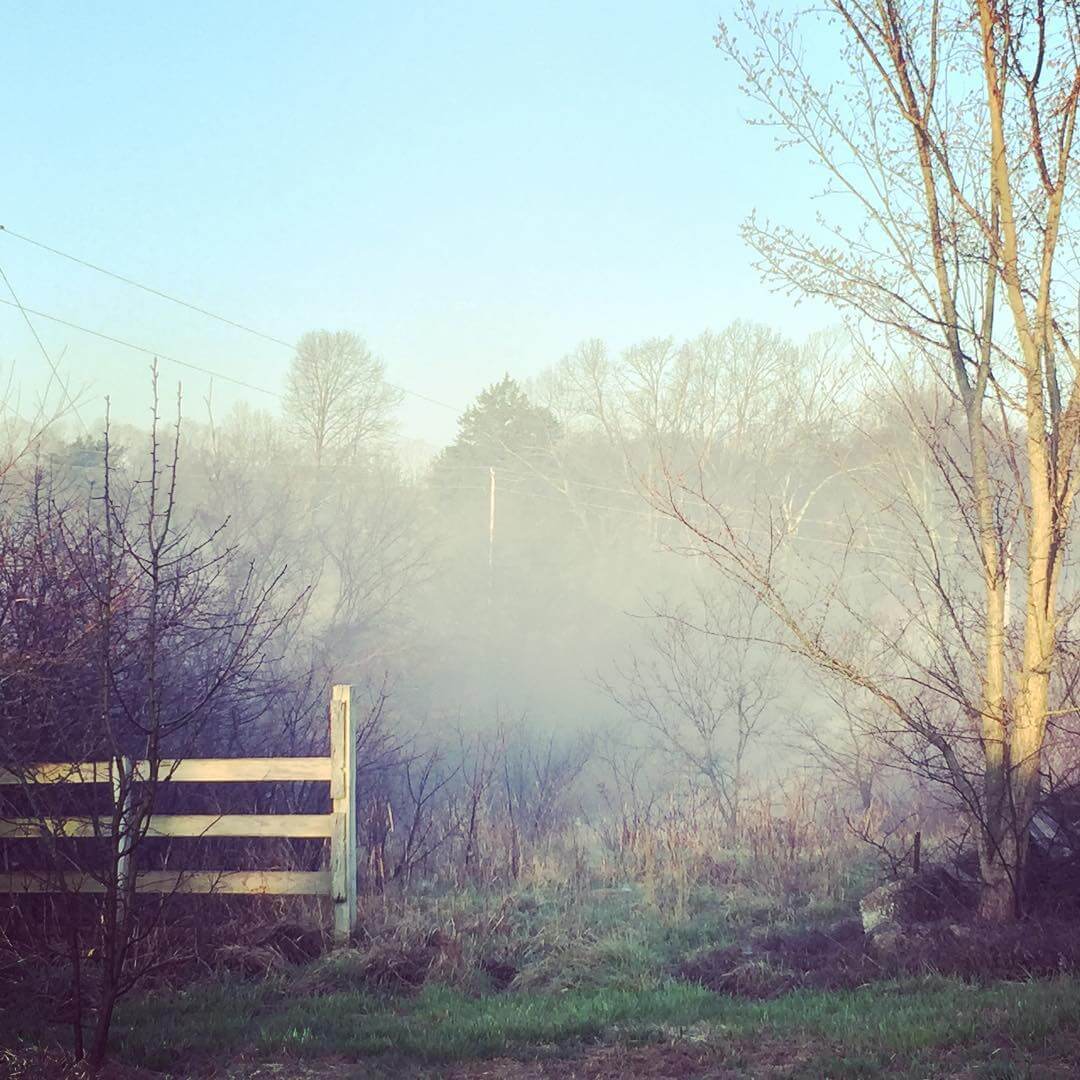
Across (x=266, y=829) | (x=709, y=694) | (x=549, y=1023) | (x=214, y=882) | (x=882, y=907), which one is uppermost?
(x=709, y=694)

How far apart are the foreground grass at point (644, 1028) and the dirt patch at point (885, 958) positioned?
334 mm

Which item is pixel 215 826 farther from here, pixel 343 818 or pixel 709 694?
pixel 709 694

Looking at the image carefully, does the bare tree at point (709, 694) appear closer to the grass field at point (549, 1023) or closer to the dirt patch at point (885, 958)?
the dirt patch at point (885, 958)

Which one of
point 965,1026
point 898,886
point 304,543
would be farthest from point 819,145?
point 304,543

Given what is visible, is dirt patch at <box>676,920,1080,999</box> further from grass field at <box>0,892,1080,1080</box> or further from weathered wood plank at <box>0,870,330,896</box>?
weathered wood plank at <box>0,870,330,896</box>

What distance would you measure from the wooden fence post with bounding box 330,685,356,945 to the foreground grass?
1007mm

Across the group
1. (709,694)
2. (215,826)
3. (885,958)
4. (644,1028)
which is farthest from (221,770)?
(709,694)

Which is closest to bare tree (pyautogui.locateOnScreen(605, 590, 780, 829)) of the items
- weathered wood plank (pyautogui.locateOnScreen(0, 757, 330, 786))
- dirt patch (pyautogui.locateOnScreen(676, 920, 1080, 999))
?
dirt patch (pyautogui.locateOnScreen(676, 920, 1080, 999))

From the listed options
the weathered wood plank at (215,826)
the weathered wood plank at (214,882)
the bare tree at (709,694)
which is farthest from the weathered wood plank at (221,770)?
the bare tree at (709,694)

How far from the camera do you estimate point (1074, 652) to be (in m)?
7.49

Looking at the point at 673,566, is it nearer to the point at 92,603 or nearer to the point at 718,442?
the point at 718,442

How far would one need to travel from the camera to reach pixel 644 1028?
5742 mm

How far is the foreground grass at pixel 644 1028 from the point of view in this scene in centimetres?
485

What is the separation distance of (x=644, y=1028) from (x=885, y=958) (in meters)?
2.01
